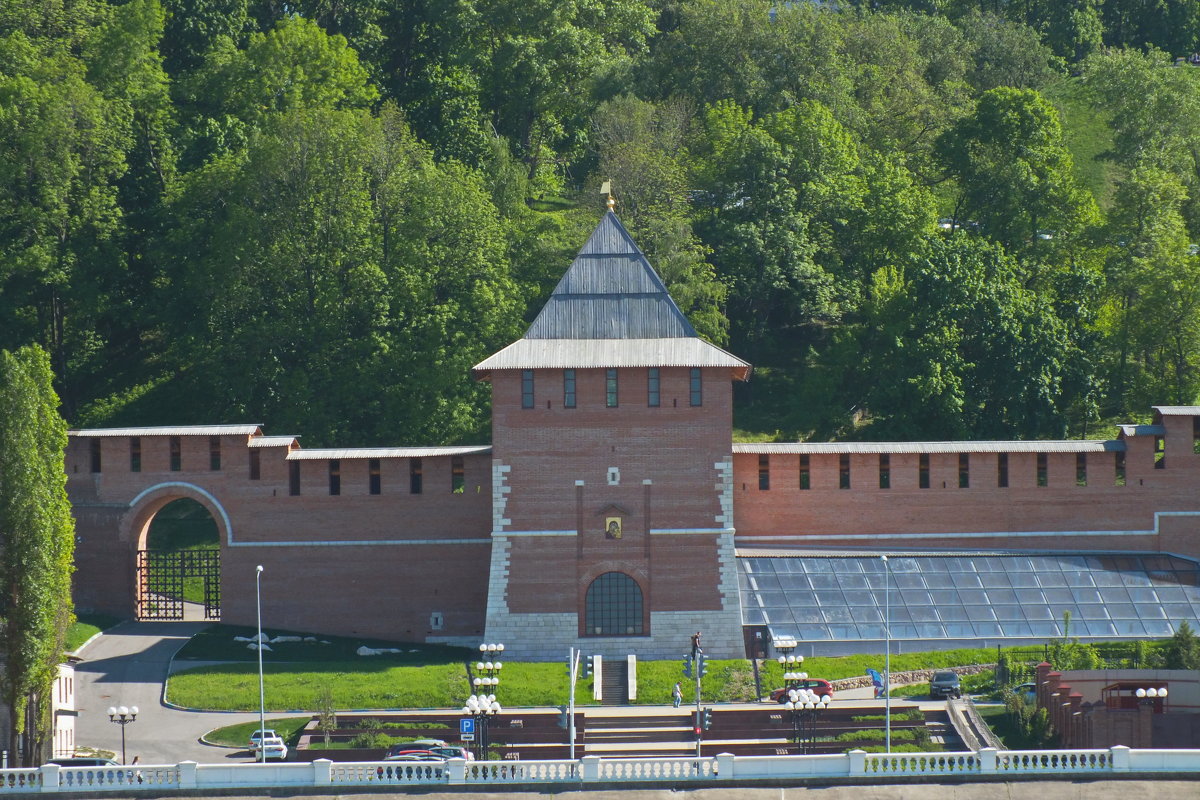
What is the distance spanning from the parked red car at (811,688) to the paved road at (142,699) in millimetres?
14650

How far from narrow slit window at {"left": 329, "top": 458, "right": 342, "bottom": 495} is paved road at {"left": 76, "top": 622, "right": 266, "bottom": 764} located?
236 inches

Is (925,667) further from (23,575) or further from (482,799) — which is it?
(23,575)

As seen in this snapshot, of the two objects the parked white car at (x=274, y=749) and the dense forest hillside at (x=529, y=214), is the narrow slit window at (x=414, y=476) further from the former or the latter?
the parked white car at (x=274, y=749)

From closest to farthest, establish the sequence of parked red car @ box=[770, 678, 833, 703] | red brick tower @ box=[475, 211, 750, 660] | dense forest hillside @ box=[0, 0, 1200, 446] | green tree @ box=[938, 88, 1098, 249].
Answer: parked red car @ box=[770, 678, 833, 703], red brick tower @ box=[475, 211, 750, 660], dense forest hillside @ box=[0, 0, 1200, 446], green tree @ box=[938, 88, 1098, 249]

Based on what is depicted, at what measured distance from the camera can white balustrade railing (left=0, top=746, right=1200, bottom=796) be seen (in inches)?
2263

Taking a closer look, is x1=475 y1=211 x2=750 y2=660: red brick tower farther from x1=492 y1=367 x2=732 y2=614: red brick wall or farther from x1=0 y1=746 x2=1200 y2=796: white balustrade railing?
x1=0 y1=746 x2=1200 y2=796: white balustrade railing

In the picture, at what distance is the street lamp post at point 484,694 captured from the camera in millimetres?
62406

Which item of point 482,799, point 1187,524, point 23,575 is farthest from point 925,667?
point 23,575

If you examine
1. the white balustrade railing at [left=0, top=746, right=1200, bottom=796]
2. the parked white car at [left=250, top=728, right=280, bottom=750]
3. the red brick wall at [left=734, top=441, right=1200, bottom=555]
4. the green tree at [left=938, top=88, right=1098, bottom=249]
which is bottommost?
the white balustrade railing at [left=0, top=746, right=1200, bottom=796]

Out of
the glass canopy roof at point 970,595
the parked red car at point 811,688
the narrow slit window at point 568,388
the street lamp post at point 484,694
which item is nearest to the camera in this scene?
the street lamp post at point 484,694

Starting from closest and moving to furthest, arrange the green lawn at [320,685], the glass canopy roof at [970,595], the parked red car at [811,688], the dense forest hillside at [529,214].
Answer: the parked red car at [811,688], the green lawn at [320,685], the glass canopy roof at [970,595], the dense forest hillside at [529,214]

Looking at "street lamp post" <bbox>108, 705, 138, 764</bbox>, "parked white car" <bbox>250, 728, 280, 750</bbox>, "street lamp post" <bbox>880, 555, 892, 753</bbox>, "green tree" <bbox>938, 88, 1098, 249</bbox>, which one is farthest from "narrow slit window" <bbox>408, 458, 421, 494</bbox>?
"green tree" <bbox>938, 88, 1098, 249</bbox>

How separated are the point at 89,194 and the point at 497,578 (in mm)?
26269

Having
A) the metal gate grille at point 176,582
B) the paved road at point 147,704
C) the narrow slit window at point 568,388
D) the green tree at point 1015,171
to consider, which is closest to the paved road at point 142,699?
the paved road at point 147,704
